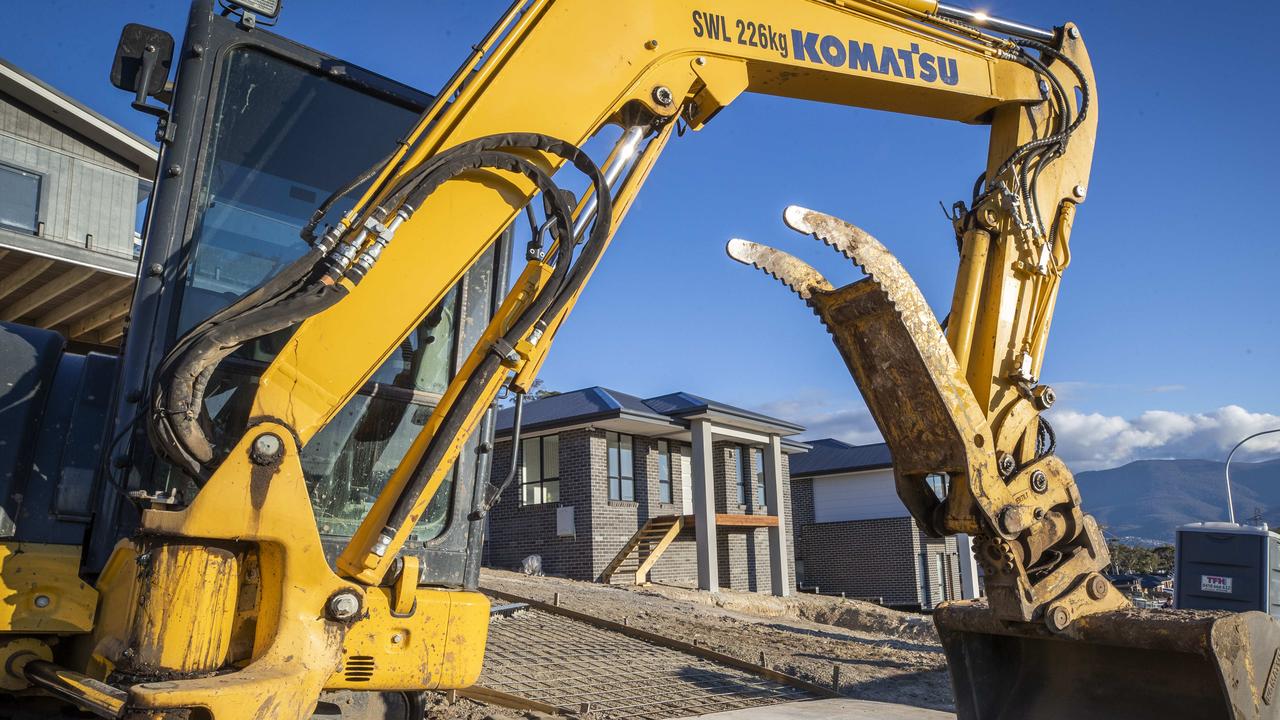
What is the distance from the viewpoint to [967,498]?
13.6 ft

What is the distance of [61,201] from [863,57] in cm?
1293

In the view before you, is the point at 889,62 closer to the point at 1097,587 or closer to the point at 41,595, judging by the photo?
the point at 1097,587

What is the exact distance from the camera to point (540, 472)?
21.4 meters

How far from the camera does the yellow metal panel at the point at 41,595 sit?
10.0 ft

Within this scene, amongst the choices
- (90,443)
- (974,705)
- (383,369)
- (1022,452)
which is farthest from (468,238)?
(974,705)

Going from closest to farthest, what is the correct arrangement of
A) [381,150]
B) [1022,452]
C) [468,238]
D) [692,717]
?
[468,238]
[381,150]
[1022,452]
[692,717]

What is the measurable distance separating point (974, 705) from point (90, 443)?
13.8ft

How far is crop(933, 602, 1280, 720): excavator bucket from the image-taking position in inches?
147

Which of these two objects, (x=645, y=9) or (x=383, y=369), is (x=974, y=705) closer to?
(x=383, y=369)

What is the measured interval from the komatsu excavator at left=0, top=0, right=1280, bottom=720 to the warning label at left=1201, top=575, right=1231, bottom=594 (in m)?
6.15

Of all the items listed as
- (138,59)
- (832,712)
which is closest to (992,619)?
(832,712)

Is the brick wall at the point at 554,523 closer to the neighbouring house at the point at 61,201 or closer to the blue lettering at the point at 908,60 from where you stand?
the neighbouring house at the point at 61,201

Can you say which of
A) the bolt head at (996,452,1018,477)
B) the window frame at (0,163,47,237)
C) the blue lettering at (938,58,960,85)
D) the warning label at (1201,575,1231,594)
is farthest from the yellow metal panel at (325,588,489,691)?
the window frame at (0,163,47,237)

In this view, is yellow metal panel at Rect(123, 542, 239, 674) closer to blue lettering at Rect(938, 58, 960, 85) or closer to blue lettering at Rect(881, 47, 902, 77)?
blue lettering at Rect(881, 47, 902, 77)
